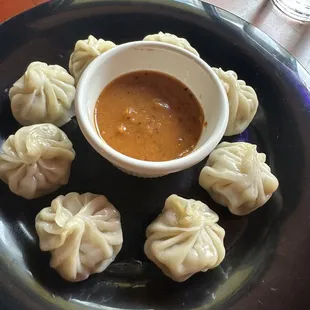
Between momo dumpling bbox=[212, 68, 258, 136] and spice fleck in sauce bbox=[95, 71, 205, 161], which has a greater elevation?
momo dumpling bbox=[212, 68, 258, 136]

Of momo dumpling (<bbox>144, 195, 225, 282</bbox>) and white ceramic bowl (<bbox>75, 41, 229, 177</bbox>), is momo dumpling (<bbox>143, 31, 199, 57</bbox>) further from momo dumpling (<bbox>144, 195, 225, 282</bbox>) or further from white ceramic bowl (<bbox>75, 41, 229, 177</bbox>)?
momo dumpling (<bbox>144, 195, 225, 282</bbox>)

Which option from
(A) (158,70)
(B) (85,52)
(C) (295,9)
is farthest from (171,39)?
(C) (295,9)

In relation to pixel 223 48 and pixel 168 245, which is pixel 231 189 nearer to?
pixel 168 245

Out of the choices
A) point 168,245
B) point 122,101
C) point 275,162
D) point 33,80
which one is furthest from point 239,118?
point 33,80

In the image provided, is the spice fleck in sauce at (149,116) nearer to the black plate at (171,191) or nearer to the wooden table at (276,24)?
the black plate at (171,191)

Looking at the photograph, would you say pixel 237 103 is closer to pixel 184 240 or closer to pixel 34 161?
pixel 184 240

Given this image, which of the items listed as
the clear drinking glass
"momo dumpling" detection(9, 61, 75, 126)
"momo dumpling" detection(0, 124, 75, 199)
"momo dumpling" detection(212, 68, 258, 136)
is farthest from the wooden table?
"momo dumpling" detection(0, 124, 75, 199)

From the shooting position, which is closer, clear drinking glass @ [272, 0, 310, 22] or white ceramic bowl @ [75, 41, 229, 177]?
white ceramic bowl @ [75, 41, 229, 177]
